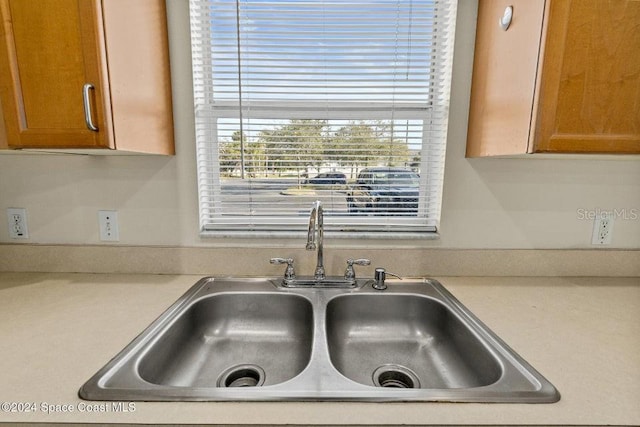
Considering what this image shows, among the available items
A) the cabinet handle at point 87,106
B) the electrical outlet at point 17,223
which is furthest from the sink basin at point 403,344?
the electrical outlet at point 17,223

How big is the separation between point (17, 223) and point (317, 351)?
1277 millimetres

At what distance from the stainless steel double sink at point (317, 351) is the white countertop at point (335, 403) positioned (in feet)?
0.09

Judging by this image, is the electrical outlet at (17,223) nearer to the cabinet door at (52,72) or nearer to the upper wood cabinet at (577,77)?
the cabinet door at (52,72)

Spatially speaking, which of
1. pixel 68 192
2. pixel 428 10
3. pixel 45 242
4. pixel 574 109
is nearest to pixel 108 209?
pixel 68 192

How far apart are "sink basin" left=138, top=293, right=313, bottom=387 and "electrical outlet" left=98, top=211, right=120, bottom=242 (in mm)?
479

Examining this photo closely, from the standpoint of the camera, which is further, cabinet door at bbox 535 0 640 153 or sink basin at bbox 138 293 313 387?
sink basin at bbox 138 293 313 387

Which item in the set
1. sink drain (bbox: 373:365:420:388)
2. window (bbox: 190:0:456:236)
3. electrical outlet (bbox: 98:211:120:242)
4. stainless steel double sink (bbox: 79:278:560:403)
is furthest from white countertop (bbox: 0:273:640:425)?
window (bbox: 190:0:456:236)

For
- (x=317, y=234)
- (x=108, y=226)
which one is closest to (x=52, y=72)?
(x=108, y=226)

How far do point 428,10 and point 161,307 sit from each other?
1381 millimetres

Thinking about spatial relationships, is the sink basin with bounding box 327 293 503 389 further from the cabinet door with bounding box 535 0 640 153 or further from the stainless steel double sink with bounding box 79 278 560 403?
the cabinet door with bounding box 535 0 640 153

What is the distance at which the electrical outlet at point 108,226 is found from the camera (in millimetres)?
1192

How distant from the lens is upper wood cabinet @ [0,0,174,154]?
0.77 meters

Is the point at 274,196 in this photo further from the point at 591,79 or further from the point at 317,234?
the point at 591,79

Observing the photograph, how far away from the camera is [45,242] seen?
47.6 inches
